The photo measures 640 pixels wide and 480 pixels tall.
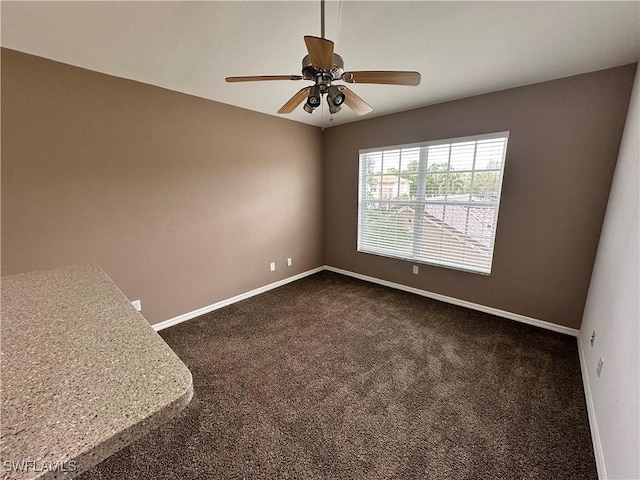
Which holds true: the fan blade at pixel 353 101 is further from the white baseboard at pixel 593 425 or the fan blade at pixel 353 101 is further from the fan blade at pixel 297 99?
the white baseboard at pixel 593 425

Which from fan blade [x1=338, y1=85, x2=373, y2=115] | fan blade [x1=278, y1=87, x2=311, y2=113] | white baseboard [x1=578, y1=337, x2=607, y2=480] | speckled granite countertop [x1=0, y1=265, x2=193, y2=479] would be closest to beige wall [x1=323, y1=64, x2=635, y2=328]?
white baseboard [x1=578, y1=337, x2=607, y2=480]

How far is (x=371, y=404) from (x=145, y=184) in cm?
275

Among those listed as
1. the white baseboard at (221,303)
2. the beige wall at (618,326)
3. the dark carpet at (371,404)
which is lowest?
the dark carpet at (371,404)

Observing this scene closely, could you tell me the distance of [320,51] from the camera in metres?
1.37

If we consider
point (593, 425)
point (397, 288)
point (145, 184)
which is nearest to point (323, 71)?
point (145, 184)

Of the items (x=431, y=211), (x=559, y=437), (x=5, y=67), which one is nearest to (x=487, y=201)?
(x=431, y=211)

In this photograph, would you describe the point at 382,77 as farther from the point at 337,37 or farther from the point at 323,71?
the point at 337,37

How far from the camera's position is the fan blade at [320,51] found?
4.21 feet

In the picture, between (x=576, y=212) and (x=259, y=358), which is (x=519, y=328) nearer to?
(x=576, y=212)

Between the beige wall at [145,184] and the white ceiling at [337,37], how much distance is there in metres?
0.29

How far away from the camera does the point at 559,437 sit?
1576mm

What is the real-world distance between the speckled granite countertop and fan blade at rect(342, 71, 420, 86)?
1.60 meters

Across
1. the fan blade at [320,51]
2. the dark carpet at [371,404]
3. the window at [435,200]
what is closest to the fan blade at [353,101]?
the fan blade at [320,51]

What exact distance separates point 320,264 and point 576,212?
10.9 ft
